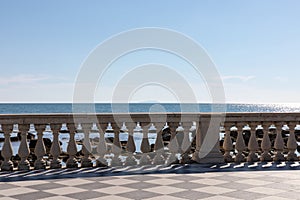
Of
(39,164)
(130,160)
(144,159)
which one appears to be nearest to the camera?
(39,164)

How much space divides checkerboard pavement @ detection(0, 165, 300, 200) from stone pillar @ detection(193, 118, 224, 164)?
58 centimetres

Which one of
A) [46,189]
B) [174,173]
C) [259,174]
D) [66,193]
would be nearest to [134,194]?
[66,193]

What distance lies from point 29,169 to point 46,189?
65.5 inches

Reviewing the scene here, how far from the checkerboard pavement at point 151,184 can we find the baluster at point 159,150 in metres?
0.40

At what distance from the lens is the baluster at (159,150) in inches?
306

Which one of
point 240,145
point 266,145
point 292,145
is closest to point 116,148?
point 240,145

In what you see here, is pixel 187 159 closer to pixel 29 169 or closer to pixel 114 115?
pixel 114 115

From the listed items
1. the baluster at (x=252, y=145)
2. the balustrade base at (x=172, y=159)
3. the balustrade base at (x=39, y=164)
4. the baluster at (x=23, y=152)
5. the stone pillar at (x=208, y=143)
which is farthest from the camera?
the baluster at (x=252, y=145)

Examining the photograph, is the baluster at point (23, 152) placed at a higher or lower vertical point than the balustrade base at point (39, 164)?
higher

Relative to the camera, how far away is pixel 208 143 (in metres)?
8.11

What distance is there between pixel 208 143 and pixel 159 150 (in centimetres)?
103

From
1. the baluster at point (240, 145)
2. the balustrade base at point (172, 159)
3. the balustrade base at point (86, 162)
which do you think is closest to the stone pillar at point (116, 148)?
the balustrade base at point (86, 162)

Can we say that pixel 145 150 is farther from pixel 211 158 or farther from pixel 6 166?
pixel 6 166

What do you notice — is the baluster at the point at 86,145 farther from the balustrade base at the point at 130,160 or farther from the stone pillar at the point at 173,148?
the stone pillar at the point at 173,148
